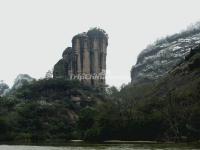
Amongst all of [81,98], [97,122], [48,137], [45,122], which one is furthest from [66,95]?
[97,122]

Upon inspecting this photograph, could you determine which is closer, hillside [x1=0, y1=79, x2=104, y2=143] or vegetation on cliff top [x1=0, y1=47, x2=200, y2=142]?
vegetation on cliff top [x1=0, y1=47, x2=200, y2=142]

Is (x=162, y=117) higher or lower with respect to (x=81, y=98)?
lower

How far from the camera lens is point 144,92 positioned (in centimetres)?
13750

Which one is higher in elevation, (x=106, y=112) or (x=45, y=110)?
(x=45, y=110)

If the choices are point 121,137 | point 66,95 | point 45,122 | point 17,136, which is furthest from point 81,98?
point 121,137

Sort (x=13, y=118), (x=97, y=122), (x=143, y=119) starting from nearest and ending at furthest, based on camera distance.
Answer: (x=143, y=119), (x=97, y=122), (x=13, y=118)

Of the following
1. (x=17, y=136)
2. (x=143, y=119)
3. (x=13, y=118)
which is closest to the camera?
(x=143, y=119)

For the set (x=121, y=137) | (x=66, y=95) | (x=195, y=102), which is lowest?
(x=121, y=137)

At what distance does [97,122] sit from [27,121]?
34.2 meters

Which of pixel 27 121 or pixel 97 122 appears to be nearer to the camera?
pixel 97 122

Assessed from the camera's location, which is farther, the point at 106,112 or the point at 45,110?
the point at 45,110

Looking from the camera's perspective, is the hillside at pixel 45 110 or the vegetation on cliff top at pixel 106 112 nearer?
the vegetation on cliff top at pixel 106 112

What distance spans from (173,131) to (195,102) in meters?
9.36

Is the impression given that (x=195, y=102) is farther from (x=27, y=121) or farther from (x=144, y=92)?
(x=27, y=121)
